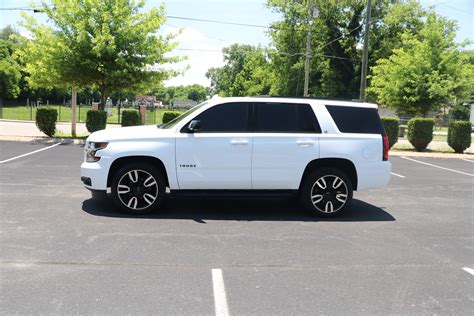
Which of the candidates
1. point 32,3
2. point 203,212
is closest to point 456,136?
point 203,212

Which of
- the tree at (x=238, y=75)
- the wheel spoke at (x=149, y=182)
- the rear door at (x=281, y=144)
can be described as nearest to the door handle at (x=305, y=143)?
the rear door at (x=281, y=144)

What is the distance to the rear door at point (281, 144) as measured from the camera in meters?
6.66

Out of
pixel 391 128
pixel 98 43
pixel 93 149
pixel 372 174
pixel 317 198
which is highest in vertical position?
pixel 98 43

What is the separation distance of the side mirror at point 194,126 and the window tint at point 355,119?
2.04 m

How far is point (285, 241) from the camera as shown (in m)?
5.58

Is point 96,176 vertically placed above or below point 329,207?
above

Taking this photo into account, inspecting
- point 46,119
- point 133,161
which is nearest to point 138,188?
point 133,161

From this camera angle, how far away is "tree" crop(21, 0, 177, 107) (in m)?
17.4

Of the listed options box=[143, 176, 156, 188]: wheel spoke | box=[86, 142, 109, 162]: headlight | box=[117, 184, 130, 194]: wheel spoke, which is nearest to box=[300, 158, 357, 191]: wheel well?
box=[143, 176, 156, 188]: wheel spoke

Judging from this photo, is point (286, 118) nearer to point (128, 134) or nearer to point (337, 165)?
point (337, 165)

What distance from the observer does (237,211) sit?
23.4 feet

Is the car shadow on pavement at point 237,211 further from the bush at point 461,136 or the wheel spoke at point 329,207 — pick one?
the bush at point 461,136

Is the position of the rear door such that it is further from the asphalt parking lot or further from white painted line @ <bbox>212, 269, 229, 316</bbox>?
white painted line @ <bbox>212, 269, 229, 316</bbox>

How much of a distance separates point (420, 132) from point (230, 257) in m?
16.7
